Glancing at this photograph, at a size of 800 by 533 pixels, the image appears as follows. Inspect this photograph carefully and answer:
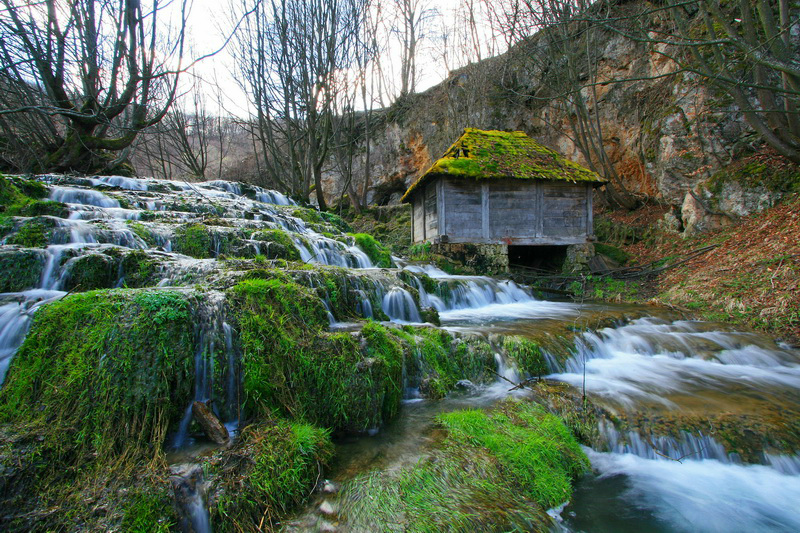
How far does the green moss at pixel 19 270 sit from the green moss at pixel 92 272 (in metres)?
0.37

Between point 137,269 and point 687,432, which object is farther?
point 137,269

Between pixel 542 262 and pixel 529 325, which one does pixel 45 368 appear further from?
pixel 542 262

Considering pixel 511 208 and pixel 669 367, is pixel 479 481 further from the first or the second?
pixel 511 208

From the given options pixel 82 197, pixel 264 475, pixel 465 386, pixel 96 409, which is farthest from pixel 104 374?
pixel 82 197

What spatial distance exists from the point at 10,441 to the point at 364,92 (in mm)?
20375

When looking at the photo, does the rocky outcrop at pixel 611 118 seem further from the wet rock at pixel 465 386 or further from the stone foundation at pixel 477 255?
the wet rock at pixel 465 386

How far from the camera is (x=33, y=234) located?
5.45m

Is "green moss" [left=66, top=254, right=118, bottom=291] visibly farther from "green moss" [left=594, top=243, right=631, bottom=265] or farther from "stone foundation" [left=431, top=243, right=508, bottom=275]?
"green moss" [left=594, top=243, right=631, bottom=265]

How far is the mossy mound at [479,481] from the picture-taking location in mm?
2074

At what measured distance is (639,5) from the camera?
49.9ft

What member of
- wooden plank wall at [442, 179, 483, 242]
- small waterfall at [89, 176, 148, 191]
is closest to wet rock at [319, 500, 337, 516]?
wooden plank wall at [442, 179, 483, 242]

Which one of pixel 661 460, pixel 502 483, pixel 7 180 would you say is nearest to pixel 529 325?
pixel 661 460

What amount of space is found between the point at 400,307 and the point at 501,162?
8.05 meters

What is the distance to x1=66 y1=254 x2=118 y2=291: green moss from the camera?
458 centimetres
